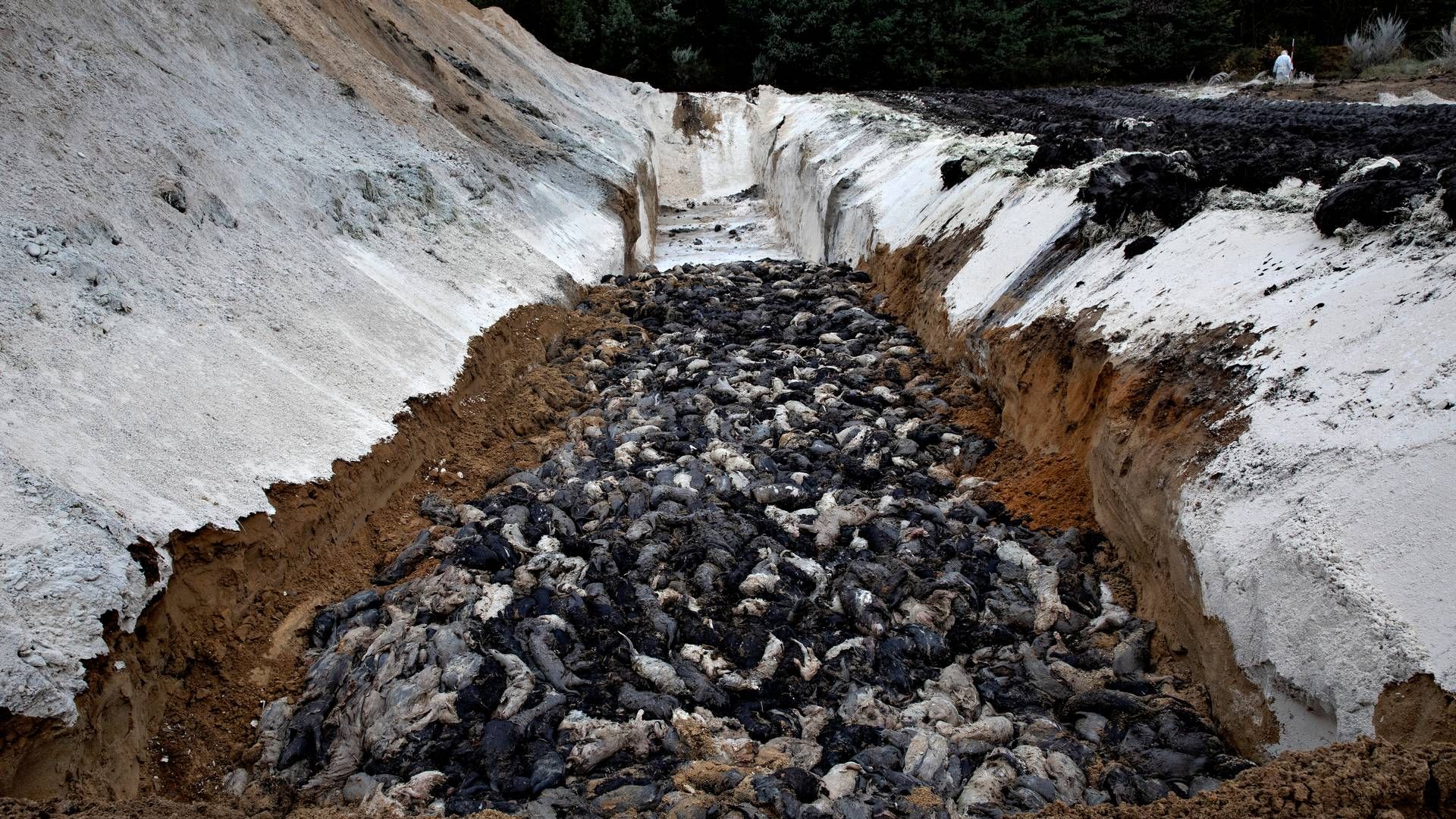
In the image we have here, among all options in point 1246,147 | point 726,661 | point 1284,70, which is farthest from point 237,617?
point 1284,70

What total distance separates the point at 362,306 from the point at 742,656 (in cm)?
461

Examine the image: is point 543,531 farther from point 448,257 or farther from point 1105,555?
point 448,257

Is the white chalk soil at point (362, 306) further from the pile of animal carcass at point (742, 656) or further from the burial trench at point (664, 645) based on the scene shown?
the pile of animal carcass at point (742, 656)

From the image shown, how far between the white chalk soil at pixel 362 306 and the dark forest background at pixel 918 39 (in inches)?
725

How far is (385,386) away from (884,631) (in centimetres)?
414

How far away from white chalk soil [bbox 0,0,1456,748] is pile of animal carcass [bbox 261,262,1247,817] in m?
0.80

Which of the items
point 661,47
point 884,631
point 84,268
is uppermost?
point 661,47

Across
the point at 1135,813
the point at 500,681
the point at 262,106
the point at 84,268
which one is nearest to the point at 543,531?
the point at 500,681

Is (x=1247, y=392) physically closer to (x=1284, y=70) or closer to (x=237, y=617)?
(x=237, y=617)

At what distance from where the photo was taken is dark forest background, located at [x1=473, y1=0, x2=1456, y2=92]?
28.8m

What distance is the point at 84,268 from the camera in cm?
534

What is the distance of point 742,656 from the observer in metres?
4.35

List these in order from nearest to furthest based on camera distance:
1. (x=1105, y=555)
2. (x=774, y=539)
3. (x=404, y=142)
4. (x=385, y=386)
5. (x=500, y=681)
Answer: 1. (x=500, y=681)
2. (x=1105, y=555)
3. (x=774, y=539)
4. (x=385, y=386)
5. (x=404, y=142)

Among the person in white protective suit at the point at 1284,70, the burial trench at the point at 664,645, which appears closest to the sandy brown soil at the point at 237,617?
the burial trench at the point at 664,645
